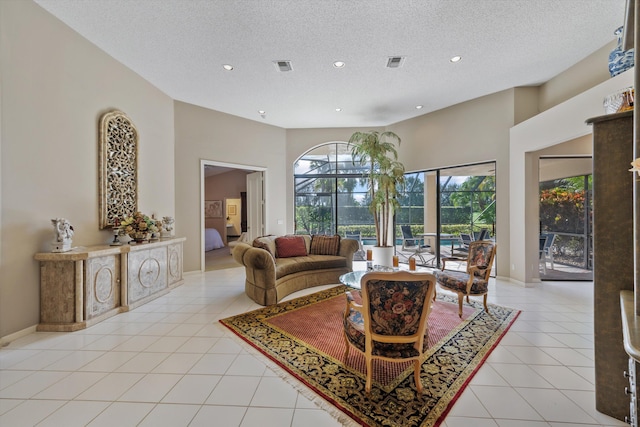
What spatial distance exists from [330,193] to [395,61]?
3633 millimetres

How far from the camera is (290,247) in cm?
479

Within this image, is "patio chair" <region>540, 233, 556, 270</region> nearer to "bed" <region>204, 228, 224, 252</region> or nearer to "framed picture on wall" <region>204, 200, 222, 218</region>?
"bed" <region>204, 228, 224, 252</region>

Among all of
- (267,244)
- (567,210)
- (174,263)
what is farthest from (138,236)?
(567,210)

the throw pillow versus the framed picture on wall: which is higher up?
the framed picture on wall

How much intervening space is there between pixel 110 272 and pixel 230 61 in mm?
3313

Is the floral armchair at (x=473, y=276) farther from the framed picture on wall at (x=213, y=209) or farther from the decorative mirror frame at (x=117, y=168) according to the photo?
the framed picture on wall at (x=213, y=209)

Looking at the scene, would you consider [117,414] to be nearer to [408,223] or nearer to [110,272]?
[110,272]

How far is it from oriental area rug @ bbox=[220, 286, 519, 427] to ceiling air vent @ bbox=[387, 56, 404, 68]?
357cm

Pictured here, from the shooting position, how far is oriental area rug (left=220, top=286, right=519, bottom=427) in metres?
1.72

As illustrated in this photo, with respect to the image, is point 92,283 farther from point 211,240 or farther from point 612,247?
point 211,240

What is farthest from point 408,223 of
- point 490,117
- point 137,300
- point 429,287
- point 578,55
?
point 137,300

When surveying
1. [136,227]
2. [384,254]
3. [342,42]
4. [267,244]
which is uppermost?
[342,42]

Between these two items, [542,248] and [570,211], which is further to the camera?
[570,211]

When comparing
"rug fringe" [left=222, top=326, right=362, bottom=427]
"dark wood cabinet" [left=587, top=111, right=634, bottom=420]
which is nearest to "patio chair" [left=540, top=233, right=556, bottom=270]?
"dark wood cabinet" [left=587, top=111, right=634, bottom=420]
